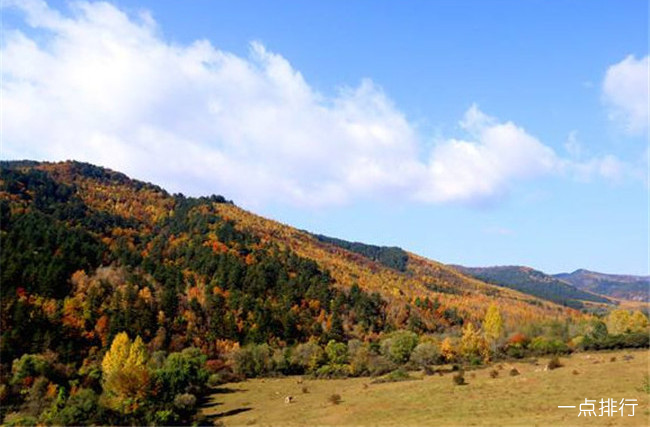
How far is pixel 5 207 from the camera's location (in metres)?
173

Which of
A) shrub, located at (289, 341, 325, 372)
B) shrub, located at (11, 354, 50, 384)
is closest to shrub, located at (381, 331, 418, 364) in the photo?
shrub, located at (289, 341, 325, 372)

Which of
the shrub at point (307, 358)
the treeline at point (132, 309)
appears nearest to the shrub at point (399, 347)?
the shrub at point (307, 358)

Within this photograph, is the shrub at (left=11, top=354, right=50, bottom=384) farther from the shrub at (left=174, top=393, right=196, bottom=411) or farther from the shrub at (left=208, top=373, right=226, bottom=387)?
the shrub at (left=174, top=393, right=196, bottom=411)

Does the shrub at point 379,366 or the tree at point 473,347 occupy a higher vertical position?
the tree at point 473,347

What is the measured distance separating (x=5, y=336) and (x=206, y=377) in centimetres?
4465

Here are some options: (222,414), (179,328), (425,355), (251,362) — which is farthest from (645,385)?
(179,328)

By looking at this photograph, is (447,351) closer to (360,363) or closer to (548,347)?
(360,363)

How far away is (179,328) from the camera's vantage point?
132000mm

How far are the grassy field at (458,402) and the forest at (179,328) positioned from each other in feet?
30.7

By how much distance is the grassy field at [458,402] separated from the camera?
45.2 meters

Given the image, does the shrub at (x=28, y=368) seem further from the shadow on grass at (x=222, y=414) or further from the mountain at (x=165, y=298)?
the shadow on grass at (x=222, y=414)

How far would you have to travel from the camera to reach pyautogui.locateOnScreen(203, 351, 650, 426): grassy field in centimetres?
4516

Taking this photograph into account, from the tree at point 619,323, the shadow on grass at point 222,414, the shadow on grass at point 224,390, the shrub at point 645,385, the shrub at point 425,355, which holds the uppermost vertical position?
the tree at point 619,323

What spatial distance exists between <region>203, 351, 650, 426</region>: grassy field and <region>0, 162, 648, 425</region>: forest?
936 cm
